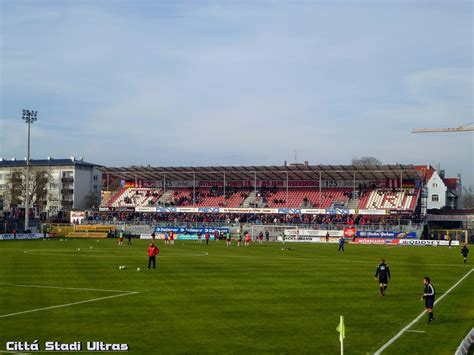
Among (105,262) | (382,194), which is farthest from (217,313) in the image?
(382,194)

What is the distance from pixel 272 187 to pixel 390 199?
76.1ft

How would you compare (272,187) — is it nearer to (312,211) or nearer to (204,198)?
(204,198)

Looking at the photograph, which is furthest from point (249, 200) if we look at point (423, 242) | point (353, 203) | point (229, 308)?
point (229, 308)

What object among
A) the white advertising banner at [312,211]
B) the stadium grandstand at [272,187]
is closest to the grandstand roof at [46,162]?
the stadium grandstand at [272,187]

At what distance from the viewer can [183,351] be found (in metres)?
18.3

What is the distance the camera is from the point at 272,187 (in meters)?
114

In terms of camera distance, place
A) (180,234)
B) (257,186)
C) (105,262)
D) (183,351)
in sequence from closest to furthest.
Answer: (183,351) < (105,262) < (180,234) < (257,186)

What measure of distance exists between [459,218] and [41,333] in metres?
96.5

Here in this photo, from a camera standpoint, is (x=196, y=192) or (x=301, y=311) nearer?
(x=301, y=311)

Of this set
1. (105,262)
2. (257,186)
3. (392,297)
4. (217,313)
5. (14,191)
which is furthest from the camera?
(14,191)

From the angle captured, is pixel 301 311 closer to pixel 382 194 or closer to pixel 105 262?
pixel 105 262

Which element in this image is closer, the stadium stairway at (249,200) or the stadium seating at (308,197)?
the stadium seating at (308,197)

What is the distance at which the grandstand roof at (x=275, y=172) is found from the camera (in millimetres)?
98188

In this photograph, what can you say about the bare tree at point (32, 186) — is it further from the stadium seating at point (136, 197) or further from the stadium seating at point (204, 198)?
the stadium seating at point (204, 198)
